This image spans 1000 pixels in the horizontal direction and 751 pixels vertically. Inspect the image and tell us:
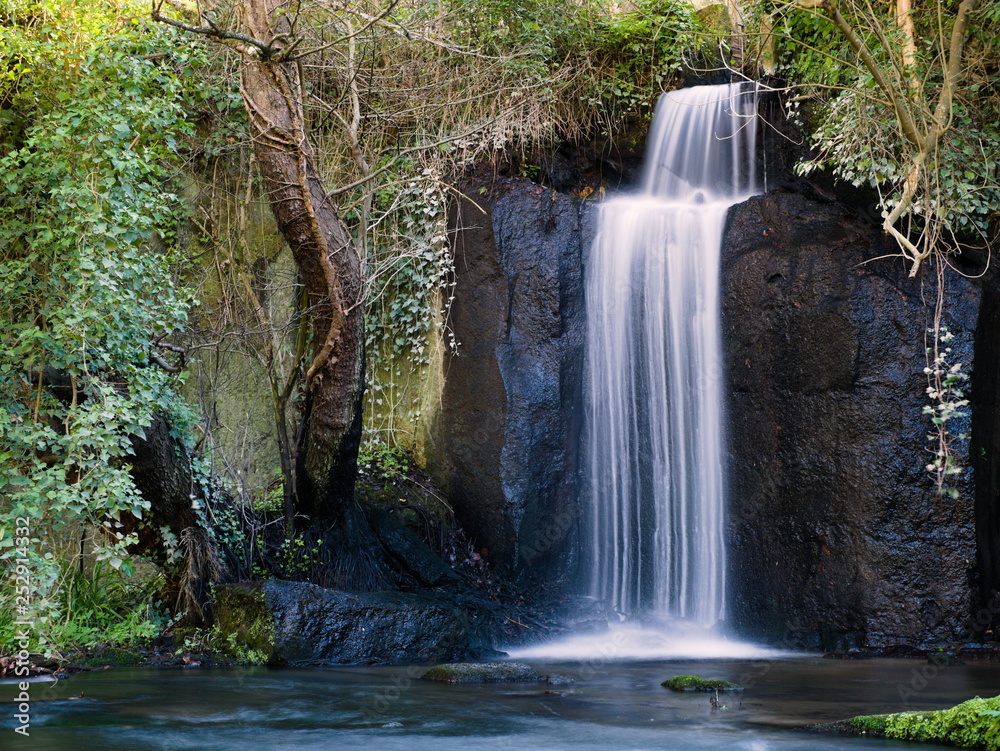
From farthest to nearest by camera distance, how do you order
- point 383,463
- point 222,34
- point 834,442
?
point 383,463 → point 834,442 → point 222,34

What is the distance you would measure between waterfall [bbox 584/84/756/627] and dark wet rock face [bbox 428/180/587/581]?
25 cm

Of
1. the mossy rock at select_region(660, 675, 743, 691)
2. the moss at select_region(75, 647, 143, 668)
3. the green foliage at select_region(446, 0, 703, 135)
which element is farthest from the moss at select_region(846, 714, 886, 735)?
the green foliage at select_region(446, 0, 703, 135)

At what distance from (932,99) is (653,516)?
14.7ft

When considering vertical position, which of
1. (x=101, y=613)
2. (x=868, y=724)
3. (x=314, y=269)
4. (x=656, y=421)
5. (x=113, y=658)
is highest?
(x=314, y=269)

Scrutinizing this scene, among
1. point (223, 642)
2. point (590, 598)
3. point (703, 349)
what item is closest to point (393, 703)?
point (223, 642)

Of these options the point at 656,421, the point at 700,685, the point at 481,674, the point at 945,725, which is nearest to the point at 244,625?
the point at 481,674

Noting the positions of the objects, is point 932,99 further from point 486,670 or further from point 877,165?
point 486,670

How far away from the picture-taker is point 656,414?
8.81 metres

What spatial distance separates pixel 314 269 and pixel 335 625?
282 centimetres

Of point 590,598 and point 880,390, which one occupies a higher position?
point 880,390

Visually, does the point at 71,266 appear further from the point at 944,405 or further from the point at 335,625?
the point at 944,405

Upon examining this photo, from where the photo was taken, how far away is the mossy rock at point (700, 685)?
5.54 meters

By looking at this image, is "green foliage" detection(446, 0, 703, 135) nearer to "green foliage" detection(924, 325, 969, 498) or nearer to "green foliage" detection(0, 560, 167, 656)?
"green foliage" detection(924, 325, 969, 498)

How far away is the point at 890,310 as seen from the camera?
7922 mm
